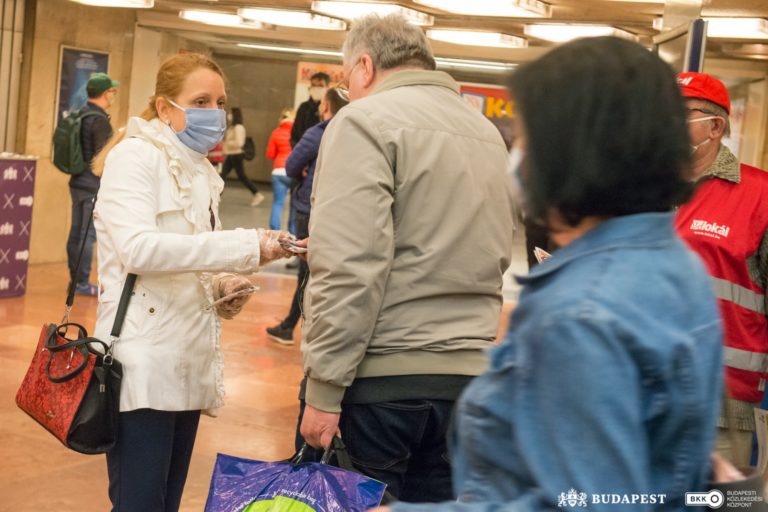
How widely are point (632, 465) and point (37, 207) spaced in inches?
426

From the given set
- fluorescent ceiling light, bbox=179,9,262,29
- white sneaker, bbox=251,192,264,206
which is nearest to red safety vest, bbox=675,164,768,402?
fluorescent ceiling light, bbox=179,9,262,29

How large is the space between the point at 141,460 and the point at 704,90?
2033 millimetres

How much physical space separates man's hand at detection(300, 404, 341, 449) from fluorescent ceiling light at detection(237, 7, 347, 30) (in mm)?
8825

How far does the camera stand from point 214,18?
1212 centimetres

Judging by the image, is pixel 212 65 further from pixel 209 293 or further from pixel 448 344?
pixel 448 344

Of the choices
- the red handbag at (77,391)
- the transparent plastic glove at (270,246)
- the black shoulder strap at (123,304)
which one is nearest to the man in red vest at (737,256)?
the transparent plastic glove at (270,246)

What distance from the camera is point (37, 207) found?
10977 millimetres

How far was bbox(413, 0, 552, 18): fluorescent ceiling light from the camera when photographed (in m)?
8.52

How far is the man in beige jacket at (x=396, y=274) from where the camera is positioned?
2309 millimetres

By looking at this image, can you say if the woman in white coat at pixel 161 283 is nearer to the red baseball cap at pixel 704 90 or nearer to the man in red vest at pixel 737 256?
the man in red vest at pixel 737 256

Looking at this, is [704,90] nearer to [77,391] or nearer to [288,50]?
[77,391]

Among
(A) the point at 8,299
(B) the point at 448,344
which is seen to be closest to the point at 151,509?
(B) the point at 448,344

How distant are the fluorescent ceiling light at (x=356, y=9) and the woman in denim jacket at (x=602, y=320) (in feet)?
27.2

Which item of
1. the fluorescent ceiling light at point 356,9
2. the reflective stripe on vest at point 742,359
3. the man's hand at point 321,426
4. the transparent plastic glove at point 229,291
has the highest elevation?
the fluorescent ceiling light at point 356,9
